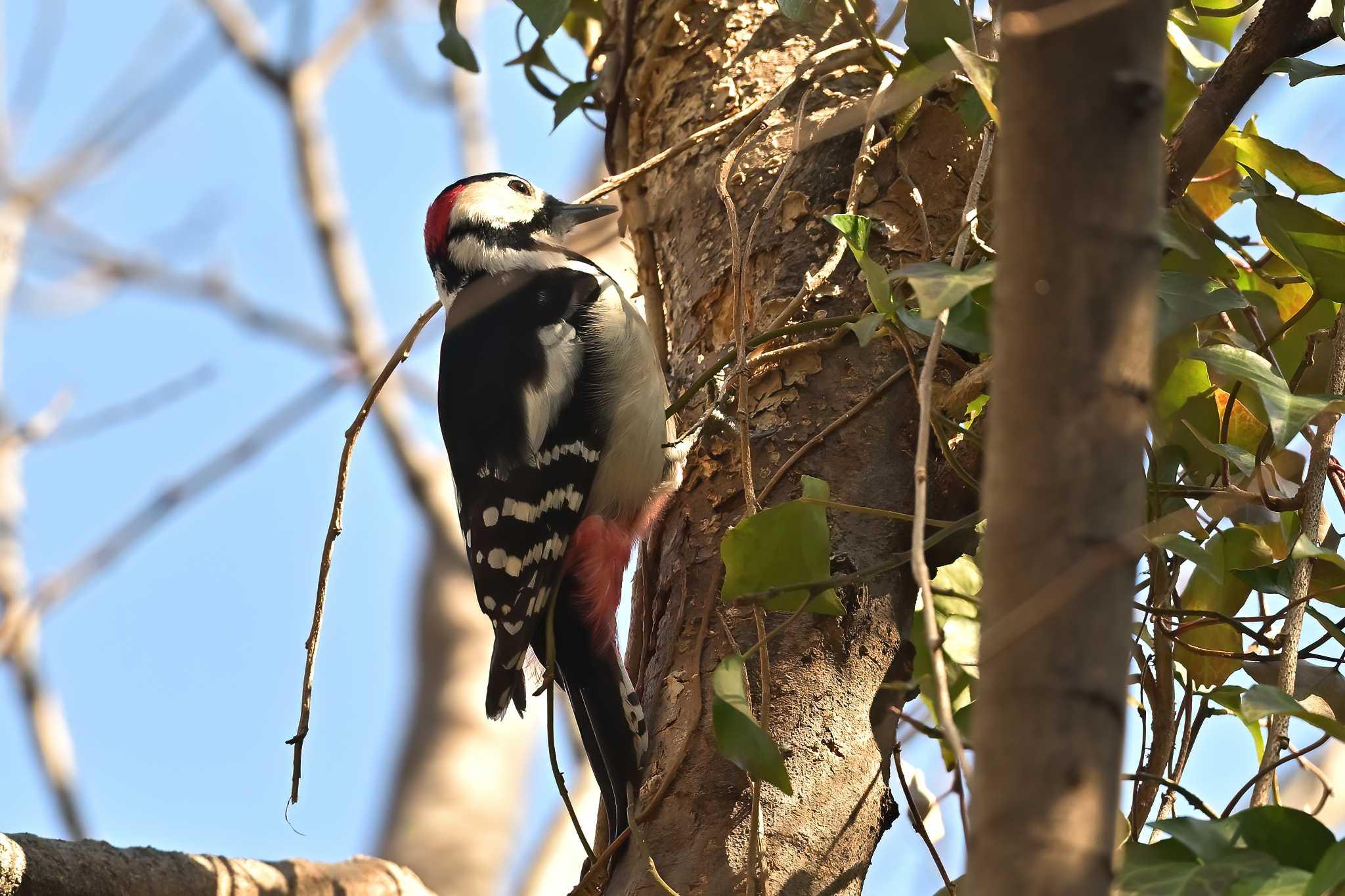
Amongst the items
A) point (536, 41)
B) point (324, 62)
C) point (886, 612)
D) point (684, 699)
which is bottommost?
point (684, 699)

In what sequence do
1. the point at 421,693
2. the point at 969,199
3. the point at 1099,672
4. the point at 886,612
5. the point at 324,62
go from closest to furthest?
the point at 1099,672 < the point at 969,199 < the point at 886,612 < the point at 421,693 < the point at 324,62

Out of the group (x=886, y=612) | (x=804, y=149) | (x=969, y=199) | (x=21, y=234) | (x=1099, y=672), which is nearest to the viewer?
(x=1099, y=672)

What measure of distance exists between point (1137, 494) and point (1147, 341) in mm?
86

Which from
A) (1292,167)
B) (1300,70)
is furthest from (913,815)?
(1300,70)

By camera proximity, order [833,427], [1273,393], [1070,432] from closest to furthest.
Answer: [1070,432] → [1273,393] → [833,427]

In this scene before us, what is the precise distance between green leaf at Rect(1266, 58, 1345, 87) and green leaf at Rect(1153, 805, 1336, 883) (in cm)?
107

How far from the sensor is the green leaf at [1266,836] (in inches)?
45.2

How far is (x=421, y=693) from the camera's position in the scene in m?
6.38

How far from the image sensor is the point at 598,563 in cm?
263

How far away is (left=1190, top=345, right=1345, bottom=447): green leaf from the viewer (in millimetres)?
1372

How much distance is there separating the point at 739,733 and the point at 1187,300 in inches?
27.4

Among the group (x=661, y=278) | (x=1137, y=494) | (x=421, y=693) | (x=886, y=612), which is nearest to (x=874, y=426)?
(x=886, y=612)

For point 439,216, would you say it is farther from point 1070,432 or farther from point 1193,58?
point 1070,432

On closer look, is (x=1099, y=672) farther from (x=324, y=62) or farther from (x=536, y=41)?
(x=324, y=62)
